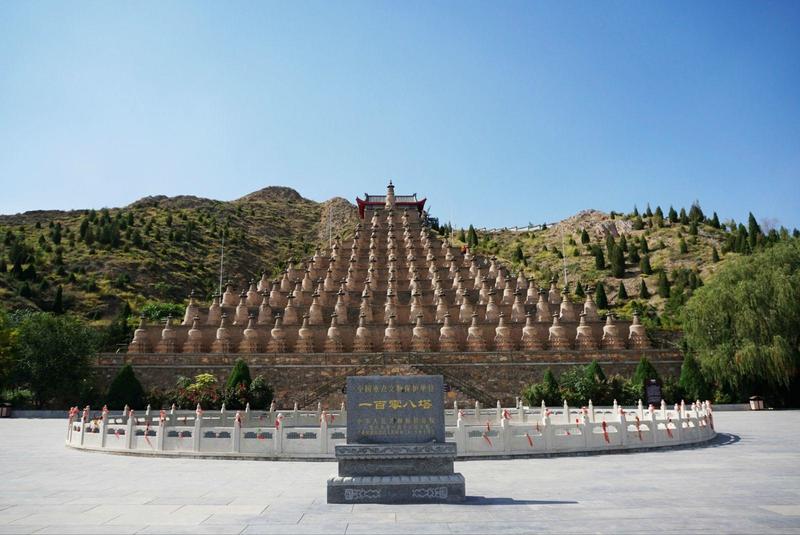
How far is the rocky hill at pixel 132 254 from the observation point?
87.1m

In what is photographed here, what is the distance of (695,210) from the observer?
387 ft

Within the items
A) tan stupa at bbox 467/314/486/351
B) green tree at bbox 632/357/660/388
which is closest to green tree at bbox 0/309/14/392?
tan stupa at bbox 467/314/486/351

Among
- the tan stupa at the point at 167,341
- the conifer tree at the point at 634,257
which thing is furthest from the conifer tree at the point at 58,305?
the conifer tree at the point at 634,257

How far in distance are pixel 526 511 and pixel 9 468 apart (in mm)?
13779

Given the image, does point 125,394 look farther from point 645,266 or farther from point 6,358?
point 645,266

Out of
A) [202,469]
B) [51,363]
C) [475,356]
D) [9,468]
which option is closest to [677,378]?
[475,356]

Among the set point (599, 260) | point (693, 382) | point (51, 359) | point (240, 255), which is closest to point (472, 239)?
point (599, 260)

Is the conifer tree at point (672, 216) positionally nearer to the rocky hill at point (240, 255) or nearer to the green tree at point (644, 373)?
the rocky hill at point (240, 255)

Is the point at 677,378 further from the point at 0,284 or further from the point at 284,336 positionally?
the point at 0,284

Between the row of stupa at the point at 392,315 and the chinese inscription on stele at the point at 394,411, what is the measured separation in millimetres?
35063

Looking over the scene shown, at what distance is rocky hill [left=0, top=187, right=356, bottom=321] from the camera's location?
286 feet

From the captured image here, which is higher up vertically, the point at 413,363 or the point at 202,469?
the point at 413,363

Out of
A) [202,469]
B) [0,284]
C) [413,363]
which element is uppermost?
[0,284]

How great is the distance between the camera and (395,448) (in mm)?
11836
